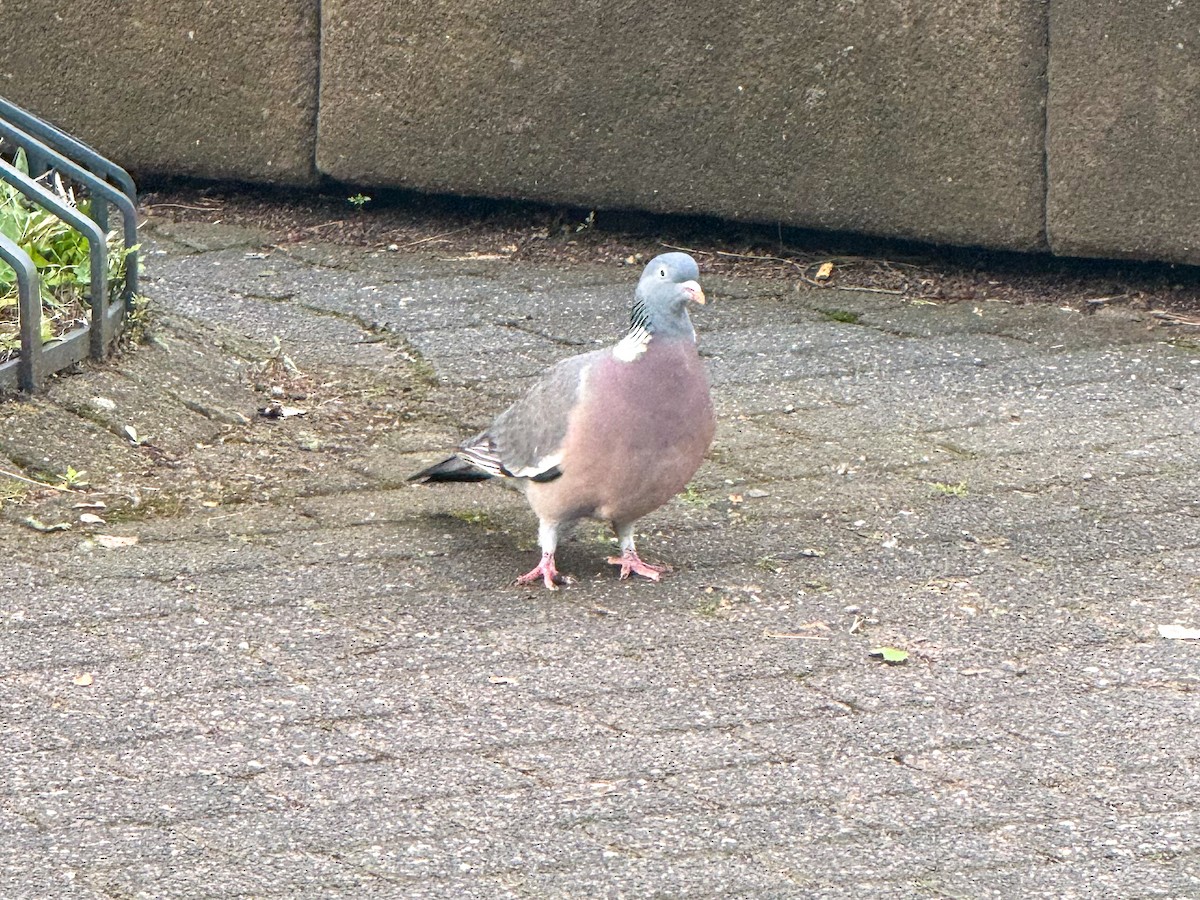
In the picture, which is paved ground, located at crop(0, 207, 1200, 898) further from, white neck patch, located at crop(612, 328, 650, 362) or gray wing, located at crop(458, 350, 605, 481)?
white neck patch, located at crop(612, 328, 650, 362)

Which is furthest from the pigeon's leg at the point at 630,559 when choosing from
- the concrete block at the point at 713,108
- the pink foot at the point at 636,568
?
the concrete block at the point at 713,108

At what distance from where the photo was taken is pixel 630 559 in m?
3.71

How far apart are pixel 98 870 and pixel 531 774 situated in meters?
0.68

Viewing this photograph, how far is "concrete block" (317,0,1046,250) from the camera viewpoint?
547cm

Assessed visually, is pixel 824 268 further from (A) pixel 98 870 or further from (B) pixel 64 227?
(A) pixel 98 870

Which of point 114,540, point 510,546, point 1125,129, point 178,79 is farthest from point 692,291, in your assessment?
point 178,79

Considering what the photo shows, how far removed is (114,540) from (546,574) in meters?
0.91

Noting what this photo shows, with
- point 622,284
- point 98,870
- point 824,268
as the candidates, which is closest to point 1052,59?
point 824,268

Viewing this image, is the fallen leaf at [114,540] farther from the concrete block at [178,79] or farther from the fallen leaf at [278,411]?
the concrete block at [178,79]

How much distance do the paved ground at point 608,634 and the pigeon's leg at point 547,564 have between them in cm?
5

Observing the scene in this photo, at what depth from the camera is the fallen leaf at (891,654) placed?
10.8 feet

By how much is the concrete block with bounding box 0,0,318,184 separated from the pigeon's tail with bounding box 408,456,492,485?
99.7 inches

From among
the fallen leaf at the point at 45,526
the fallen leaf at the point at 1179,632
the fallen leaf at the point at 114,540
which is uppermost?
the fallen leaf at the point at 45,526

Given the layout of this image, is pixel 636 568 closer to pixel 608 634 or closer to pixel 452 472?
pixel 608 634
